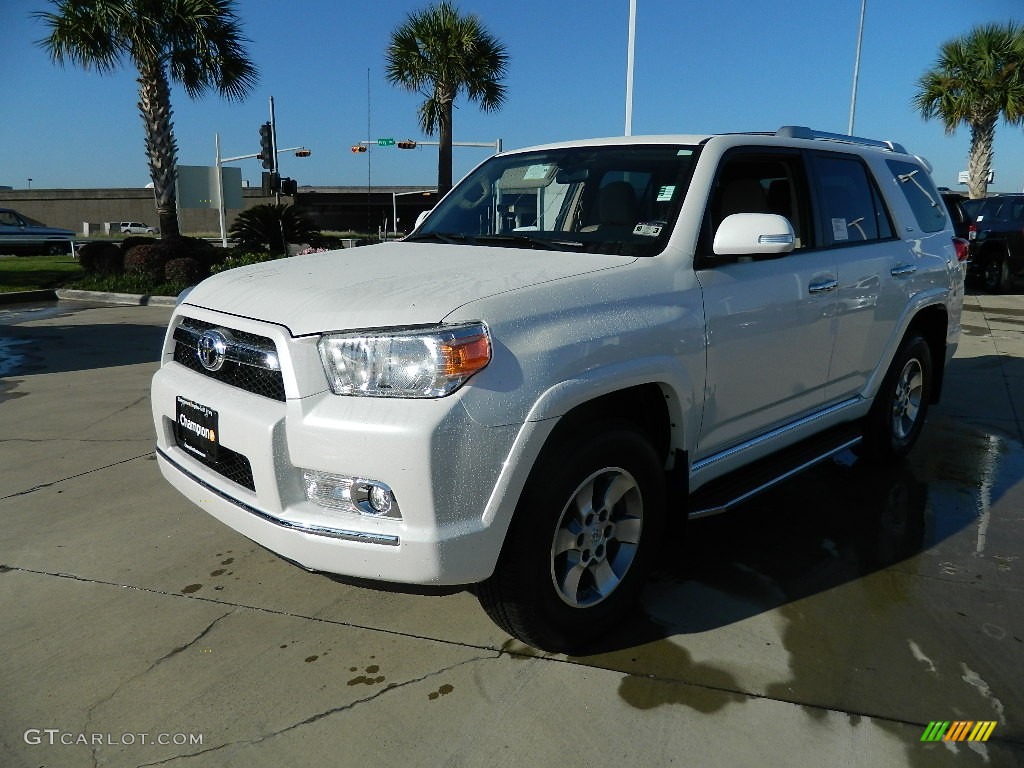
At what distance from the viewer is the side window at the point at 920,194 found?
4.89m

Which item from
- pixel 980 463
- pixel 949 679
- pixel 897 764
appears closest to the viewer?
pixel 897 764

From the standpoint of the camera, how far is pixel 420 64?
2452 cm

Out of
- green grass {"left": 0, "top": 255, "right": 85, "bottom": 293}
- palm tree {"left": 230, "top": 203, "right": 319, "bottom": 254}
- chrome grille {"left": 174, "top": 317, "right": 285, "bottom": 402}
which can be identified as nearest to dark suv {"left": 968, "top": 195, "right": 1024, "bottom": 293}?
palm tree {"left": 230, "top": 203, "right": 319, "bottom": 254}

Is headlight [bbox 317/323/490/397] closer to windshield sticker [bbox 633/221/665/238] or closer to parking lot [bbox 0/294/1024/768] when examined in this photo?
parking lot [bbox 0/294/1024/768]

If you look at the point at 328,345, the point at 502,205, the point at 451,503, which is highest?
the point at 502,205

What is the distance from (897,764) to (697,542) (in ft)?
5.47

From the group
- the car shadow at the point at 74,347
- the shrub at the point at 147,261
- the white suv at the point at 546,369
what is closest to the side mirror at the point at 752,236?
the white suv at the point at 546,369

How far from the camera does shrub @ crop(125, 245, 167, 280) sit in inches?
615

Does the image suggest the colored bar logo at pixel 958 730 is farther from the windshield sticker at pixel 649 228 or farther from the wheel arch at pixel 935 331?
the wheel arch at pixel 935 331

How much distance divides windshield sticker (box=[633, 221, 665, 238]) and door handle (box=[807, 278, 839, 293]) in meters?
0.93

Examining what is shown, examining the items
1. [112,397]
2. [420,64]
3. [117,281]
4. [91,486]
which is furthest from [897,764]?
[420,64]

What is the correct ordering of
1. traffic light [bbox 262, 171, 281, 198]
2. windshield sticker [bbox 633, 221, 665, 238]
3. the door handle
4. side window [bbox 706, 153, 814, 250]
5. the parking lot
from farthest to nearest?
traffic light [bbox 262, 171, 281, 198]
the door handle
side window [bbox 706, 153, 814, 250]
windshield sticker [bbox 633, 221, 665, 238]
the parking lot

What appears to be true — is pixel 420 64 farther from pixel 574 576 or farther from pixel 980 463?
pixel 574 576
